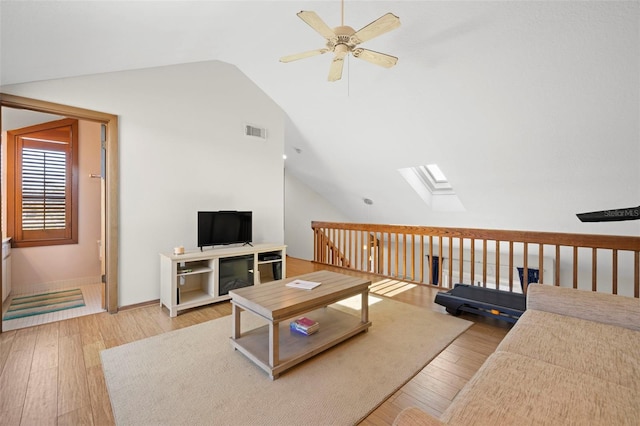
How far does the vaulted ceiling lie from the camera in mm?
2162

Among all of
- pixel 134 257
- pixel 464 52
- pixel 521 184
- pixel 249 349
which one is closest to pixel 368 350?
pixel 249 349

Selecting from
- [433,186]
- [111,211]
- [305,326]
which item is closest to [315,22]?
[305,326]

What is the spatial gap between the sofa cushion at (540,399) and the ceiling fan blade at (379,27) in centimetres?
204

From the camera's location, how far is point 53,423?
1.54 meters

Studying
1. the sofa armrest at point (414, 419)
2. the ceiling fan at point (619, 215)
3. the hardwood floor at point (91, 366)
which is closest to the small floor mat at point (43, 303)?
the hardwood floor at point (91, 366)

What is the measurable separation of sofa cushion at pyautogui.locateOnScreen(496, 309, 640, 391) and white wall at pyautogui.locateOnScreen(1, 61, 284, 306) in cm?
348

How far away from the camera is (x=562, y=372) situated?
123cm

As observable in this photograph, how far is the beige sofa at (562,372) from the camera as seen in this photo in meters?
0.96

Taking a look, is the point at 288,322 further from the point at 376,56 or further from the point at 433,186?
the point at 433,186

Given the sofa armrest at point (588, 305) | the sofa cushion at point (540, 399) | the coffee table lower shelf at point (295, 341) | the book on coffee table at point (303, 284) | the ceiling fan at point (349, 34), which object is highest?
the ceiling fan at point (349, 34)

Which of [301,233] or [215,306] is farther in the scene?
[301,233]

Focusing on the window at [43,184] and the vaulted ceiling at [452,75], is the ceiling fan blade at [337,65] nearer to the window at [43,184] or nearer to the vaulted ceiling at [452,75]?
the vaulted ceiling at [452,75]

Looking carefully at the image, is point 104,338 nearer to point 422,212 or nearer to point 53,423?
point 53,423

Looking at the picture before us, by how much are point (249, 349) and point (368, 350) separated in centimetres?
94
